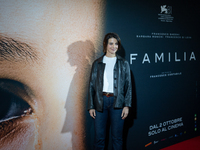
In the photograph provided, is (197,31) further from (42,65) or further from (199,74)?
(42,65)

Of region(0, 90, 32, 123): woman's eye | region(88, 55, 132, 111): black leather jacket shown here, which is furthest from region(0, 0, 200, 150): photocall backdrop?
region(88, 55, 132, 111): black leather jacket

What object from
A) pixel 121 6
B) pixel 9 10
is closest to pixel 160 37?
pixel 121 6

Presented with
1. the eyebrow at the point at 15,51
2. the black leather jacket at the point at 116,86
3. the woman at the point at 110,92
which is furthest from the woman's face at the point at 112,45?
the eyebrow at the point at 15,51

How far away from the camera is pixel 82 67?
227cm

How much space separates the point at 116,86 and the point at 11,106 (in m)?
1.17

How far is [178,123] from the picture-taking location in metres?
3.10

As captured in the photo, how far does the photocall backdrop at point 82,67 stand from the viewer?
194cm

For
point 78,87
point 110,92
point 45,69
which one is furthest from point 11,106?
point 110,92

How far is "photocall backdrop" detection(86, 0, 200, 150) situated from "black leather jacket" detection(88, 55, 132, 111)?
581mm

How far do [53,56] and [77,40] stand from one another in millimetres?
361

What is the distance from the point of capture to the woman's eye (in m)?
1.87

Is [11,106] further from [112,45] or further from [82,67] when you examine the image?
[112,45]

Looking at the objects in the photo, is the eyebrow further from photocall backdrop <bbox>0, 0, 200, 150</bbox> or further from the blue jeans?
the blue jeans

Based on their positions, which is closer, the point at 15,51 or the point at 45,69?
the point at 15,51
